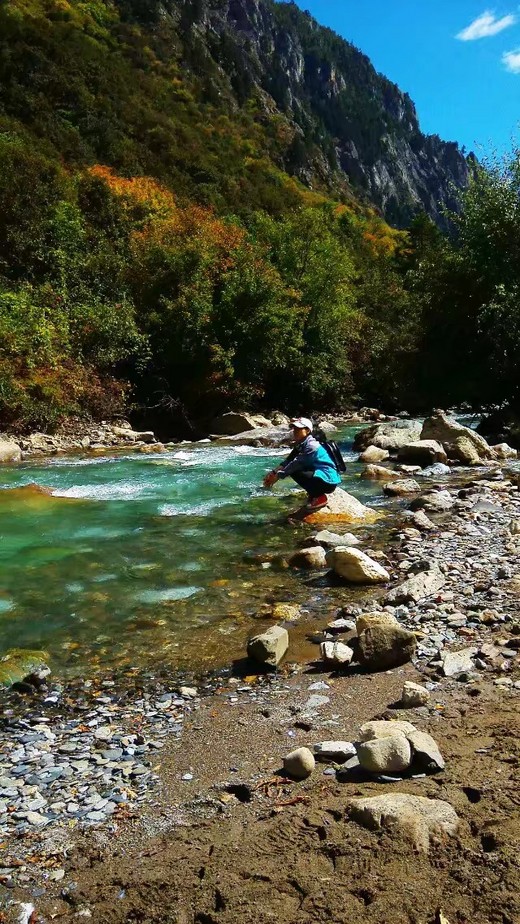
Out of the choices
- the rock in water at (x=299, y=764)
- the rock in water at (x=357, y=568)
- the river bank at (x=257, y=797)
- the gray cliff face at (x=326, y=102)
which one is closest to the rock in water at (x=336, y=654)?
the river bank at (x=257, y=797)

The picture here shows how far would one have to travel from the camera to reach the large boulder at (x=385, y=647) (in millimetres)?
4699

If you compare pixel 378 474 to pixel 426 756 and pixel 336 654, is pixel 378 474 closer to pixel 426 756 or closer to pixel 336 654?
pixel 336 654

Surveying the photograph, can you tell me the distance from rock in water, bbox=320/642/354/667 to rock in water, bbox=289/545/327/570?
2650 millimetres

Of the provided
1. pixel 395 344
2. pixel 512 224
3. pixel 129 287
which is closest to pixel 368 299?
pixel 395 344

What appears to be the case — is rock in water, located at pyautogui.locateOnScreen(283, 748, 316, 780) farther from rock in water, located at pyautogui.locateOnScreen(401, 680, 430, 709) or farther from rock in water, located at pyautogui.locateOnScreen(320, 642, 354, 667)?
rock in water, located at pyautogui.locateOnScreen(320, 642, 354, 667)

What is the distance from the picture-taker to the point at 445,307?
73.3ft

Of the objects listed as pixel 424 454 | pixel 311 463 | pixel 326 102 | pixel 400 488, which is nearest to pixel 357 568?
pixel 311 463

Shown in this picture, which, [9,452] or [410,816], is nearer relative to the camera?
[410,816]

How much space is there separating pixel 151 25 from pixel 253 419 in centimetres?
9000

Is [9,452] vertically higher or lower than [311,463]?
lower

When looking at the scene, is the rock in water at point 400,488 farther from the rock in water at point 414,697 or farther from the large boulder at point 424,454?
the rock in water at point 414,697

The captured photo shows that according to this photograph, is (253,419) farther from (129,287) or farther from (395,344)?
(129,287)

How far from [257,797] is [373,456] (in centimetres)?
1365

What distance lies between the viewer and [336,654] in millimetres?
4816
